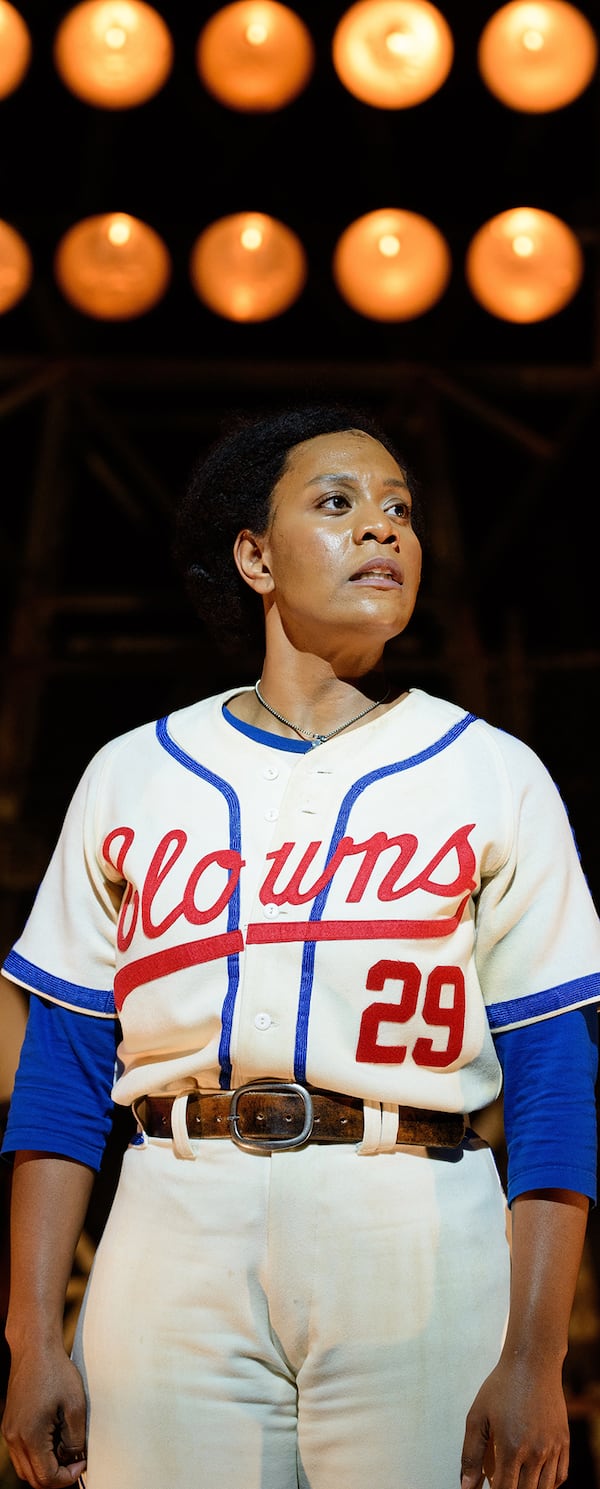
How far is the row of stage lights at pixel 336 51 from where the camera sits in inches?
131

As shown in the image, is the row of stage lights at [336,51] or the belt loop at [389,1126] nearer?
the belt loop at [389,1126]

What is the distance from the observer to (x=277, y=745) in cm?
161

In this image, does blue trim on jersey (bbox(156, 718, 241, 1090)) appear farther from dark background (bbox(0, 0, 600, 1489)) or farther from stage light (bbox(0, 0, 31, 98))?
stage light (bbox(0, 0, 31, 98))

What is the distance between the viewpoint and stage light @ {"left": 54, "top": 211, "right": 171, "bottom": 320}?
141 inches

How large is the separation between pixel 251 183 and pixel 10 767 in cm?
162

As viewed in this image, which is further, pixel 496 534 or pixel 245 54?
pixel 496 534

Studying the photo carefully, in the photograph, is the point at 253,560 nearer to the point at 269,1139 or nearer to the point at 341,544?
the point at 341,544

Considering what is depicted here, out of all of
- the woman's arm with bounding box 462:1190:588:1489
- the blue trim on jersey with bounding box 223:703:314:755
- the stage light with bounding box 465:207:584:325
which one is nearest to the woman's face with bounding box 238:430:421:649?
the blue trim on jersey with bounding box 223:703:314:755

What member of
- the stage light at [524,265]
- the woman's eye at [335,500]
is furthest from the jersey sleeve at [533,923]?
the stage light at [524,265]

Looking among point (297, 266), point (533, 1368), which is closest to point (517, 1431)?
point (533, 1368)

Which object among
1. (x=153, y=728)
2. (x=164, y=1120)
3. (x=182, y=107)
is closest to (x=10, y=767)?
(x=182, y=107)

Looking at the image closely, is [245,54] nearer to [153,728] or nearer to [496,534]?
[496,534]

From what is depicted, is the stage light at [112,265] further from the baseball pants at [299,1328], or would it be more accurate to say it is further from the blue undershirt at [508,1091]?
the baseball pants at [299,1328]

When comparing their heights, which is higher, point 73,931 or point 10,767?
point 10,767
